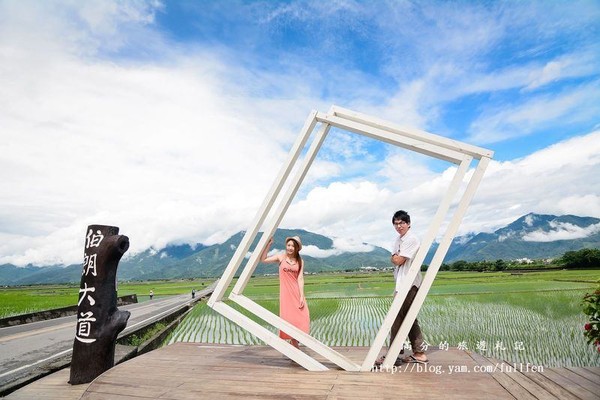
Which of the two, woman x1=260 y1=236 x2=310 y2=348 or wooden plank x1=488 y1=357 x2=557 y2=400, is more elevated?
woman x1=260 y1=236 x2=310 y2=348

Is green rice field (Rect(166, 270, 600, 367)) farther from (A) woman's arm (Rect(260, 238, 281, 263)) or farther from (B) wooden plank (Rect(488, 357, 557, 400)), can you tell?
(A) woman's arm (Rect(260, 238, 281, 263))

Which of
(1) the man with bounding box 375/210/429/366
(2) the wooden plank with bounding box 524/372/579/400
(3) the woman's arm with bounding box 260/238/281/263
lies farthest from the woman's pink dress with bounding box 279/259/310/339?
(2) the wooden plank with bounding box 524/372/579/400

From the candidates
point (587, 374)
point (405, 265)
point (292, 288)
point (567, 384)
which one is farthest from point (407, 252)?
point (587, 374)

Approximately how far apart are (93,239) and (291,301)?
252cm

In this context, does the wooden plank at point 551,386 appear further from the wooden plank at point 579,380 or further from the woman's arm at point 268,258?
the woman's arm at point 268,258

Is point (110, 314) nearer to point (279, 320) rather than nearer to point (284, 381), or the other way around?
point (279, 320)

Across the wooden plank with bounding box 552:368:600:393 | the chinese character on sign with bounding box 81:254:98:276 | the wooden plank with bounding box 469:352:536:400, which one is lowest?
the wooden plank with bounding box 552:368:600:393

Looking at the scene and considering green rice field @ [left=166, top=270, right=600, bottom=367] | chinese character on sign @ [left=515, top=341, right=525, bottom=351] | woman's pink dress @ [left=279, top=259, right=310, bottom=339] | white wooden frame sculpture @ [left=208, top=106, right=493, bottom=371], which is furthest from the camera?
chinese character on sign @ [left=515, top=341, right=525, bottom=351]

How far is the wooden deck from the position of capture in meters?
3.34

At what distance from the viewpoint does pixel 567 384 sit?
142 inches

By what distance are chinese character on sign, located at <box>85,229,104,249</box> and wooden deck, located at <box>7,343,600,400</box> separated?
1.46 metres

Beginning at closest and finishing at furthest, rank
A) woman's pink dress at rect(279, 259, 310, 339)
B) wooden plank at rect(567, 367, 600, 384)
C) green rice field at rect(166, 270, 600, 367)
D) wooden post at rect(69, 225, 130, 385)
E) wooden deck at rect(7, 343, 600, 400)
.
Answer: wooden deck at rect(7, 343, 600, 400) → wooden plank at rect(567, 367, 600, 384) → wooden post at rect(69, 225, 130, 385) → woman's pink dress at rect(279, 259, 310, 339) → green rice field at rect(166, 270, 600, 367)

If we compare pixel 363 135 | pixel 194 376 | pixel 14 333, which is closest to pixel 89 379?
pixel 194 376

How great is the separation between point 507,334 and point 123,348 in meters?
7.30
